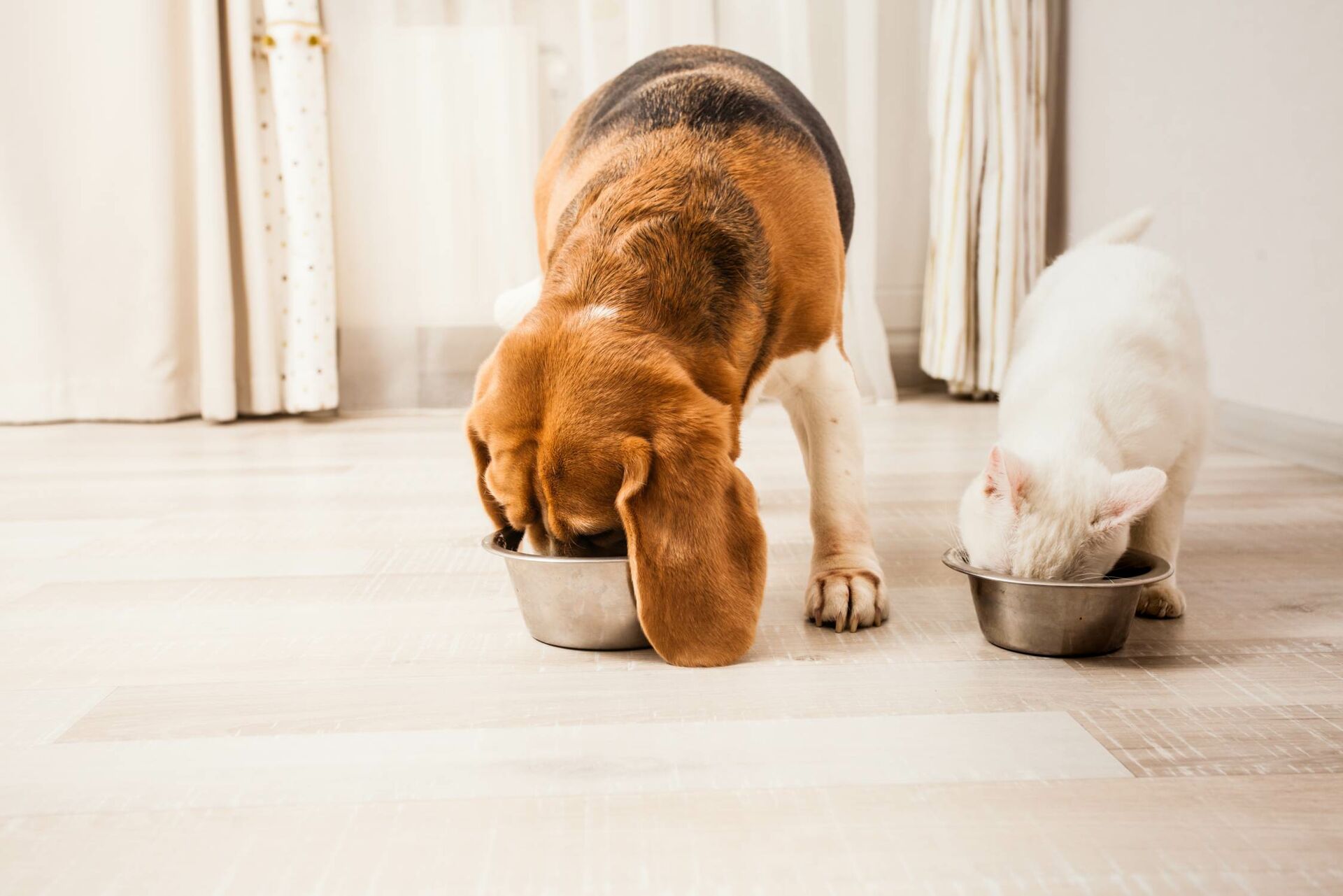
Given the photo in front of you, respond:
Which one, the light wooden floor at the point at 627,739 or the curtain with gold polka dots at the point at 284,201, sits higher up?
the curtain with gold polka dots at the point at 284,201

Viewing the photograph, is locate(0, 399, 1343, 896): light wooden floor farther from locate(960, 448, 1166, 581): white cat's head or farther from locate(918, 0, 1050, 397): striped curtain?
locate(918, 0, 1050, 397): striped curtain

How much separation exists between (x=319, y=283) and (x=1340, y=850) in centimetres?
432

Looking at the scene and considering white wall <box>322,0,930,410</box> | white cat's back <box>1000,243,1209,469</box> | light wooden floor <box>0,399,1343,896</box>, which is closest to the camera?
light wooden floor <box>0,399,1343,896</box>

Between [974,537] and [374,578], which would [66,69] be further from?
[974,537]

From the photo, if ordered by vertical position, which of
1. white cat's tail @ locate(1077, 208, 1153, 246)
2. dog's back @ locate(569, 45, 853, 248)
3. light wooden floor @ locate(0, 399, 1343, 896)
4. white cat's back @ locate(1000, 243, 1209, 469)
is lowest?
light wooden floor @ locate(0, 399, 1343, 896)

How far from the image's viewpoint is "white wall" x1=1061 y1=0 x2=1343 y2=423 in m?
3.05

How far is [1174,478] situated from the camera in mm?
2035

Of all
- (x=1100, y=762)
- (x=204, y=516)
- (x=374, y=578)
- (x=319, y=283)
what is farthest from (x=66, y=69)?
(x=1100, y=762)

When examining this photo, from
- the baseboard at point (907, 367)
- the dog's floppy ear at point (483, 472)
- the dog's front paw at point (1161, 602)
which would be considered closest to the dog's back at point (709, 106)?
the dog's floppy ear at point (483, 472)

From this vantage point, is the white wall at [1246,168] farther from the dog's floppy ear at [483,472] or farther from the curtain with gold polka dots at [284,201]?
the curtain with gold polka dots at [284,201]

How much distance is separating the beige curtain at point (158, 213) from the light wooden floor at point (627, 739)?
7.67ft

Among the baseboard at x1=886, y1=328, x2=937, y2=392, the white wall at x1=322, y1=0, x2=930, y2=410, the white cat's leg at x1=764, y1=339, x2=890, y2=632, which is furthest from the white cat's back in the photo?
the baseboard at x1=886, y1=328, x2=937, y2=392

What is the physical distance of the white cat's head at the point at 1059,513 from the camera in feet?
5.24

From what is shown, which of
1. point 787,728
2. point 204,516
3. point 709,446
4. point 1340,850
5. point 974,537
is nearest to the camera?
point 1340,850
